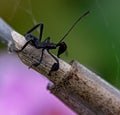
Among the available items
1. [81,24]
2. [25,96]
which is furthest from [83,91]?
[81,24]

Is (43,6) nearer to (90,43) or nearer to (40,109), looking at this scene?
(90,43)

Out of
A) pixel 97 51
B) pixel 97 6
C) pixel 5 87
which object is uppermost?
pixel 5 87

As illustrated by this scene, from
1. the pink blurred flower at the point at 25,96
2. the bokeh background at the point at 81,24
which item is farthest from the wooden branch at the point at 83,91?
the bokeh background at the point at 81,24

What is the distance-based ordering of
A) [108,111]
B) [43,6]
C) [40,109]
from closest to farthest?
[108,111] < [40,109] < [43,6]

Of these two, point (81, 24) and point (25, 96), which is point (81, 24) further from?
point (25, 96)

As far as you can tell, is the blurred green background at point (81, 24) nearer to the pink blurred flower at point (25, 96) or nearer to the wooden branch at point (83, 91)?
the pink blurred flower at point (25, 96)

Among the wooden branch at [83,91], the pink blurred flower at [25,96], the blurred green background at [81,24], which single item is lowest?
the blurred green background at [81,24]

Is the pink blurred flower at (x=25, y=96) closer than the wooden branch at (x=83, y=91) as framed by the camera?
No

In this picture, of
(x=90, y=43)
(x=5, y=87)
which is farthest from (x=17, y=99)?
(x=90, y=43)
